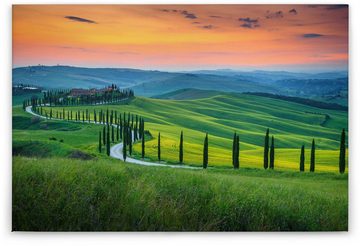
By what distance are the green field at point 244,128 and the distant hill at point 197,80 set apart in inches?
10.6

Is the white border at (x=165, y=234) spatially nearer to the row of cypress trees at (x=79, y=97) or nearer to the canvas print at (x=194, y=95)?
the canvas print at (x=194, y=95)

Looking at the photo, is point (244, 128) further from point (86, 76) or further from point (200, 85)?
point (86, 76)

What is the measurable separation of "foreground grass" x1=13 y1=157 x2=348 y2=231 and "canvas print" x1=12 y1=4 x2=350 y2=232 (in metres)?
0.06

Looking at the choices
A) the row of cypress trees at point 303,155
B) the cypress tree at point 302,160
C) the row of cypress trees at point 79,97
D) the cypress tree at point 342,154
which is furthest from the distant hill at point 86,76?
the cypress tree at point 342,154

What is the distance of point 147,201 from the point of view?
212 inches

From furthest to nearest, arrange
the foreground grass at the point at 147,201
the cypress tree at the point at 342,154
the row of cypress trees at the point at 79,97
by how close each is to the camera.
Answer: the row of cypress trees at the point at 79,97, the cypress tree at the point at 342,154, the foreground grass at the point at 147,201

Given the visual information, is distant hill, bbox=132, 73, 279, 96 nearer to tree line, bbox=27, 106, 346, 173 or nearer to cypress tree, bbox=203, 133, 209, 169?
tree line, bbox=27, 106, 346, 173

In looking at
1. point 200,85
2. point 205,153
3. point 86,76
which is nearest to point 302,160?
point 205,153

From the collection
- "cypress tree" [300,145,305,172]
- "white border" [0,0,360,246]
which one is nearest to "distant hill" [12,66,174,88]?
"white border" [0,0,360,246]

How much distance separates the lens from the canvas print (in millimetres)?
6754

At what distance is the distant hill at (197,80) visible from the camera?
23.9 ft

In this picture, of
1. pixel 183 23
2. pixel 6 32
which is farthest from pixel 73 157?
pixel 183 23

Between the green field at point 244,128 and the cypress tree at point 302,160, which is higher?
the green field at point 244,128

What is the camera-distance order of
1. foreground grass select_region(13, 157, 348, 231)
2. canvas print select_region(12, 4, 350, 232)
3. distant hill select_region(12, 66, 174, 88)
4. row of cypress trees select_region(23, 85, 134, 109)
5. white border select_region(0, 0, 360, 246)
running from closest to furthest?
1. foreground grass select_region(13, 157, 348, 231)
2. white border select_region(0, 0, 360, 246)
3. canvas print select_region(12, 4, 350, 232)
4. distant hill select_region(12, 66, 174, 88)
5. row of cypress trees select_region(23, 85, 134, 109)
